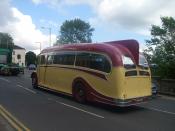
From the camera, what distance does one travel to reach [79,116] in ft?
45.0

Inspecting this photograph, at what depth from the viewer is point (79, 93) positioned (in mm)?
17516

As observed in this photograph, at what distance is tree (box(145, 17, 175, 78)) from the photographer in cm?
2777

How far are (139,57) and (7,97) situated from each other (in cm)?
689

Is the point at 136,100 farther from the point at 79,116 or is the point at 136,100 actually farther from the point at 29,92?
A: the point at 29,92

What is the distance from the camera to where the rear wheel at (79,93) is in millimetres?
17172

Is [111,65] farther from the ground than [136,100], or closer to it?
farther from the ground

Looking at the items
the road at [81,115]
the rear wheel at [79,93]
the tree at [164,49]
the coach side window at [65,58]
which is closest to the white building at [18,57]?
the tree at [164,49]

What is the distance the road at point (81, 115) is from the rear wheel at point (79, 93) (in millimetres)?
288

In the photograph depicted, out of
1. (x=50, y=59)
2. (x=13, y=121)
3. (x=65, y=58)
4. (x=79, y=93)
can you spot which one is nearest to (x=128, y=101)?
(x=79, y=93)

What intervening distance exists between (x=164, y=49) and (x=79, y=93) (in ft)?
55.0

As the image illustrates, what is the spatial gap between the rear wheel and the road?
11.3 inches

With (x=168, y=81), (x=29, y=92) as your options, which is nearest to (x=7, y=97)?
(x=29, y=92)

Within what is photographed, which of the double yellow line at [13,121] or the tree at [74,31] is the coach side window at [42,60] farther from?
the tree at [74,31]

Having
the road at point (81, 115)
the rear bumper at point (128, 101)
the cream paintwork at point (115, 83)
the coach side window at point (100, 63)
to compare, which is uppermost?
the coach side window at point (100, 63)
